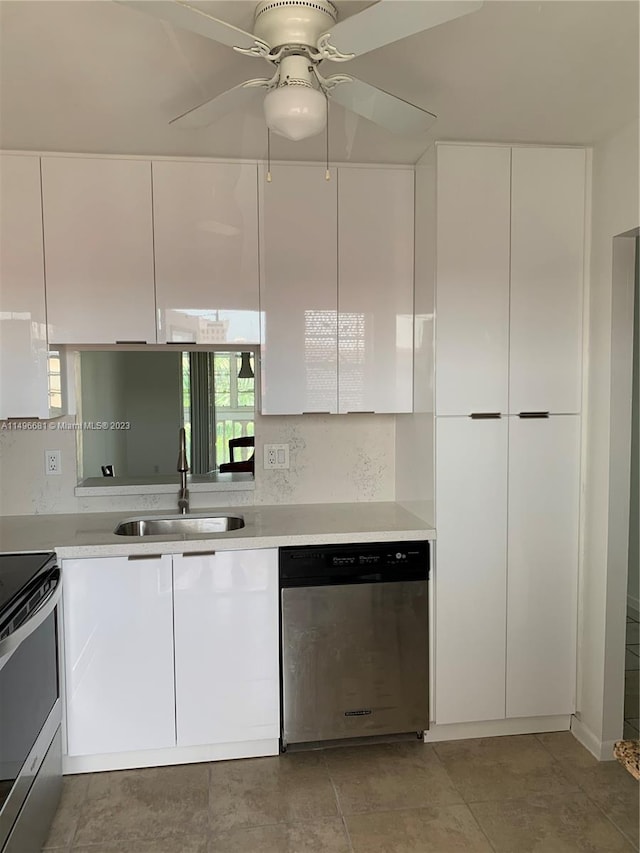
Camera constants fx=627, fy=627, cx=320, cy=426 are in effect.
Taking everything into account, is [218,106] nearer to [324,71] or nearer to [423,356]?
[324,71]

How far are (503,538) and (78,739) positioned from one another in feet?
6.02

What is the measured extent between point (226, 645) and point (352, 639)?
19.5 inches

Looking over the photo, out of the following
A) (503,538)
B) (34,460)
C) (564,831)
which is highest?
(34,460)

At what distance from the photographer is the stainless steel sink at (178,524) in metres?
2.83

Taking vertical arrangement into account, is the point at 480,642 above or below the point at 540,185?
below

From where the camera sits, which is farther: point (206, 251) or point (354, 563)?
point (206, 251)

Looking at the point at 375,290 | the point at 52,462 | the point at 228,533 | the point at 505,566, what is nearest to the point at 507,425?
the point at 505,566

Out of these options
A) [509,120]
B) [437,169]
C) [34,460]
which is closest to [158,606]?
[34,460]

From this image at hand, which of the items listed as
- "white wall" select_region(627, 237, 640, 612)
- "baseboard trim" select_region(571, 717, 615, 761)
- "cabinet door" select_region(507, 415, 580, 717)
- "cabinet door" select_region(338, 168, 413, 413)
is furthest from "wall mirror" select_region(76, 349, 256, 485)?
"white wall" select_region(627, 237, 640, 612)

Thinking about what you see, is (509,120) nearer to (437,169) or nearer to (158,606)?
(437,169)

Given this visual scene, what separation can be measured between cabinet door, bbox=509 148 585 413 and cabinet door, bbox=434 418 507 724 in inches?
9.1

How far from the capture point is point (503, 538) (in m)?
2.59

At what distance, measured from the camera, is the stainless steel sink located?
283 cm

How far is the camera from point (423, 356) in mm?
2643
